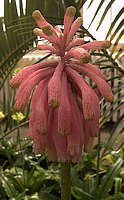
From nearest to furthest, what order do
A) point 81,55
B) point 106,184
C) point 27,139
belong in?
point 81,55
point 106,184
point 27,139

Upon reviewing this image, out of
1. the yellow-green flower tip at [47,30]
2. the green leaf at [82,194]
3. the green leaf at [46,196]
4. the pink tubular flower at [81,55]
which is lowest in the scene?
the green leaf at [46,196]

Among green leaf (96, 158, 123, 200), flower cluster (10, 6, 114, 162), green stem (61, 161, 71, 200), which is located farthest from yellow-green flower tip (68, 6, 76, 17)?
green leaf (96, 158, 123, 200)

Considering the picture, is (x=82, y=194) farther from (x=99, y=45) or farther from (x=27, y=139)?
(x=99, y=45)

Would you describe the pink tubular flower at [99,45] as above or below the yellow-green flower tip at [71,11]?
below

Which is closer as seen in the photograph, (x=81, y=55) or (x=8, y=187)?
(x=81, y=55)

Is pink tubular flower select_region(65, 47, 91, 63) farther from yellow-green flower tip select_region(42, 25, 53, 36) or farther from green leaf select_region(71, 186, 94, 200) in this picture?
green leaf select_region(71, 186, 94, 200)

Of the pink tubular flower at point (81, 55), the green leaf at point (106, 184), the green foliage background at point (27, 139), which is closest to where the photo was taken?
the pink tubular flower at point (81, 55)

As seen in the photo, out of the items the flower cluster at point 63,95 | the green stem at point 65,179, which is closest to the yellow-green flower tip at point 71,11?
the flower cluster at point 63,95

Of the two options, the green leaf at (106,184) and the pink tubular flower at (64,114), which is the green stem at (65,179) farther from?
the green leaf at (106,184)

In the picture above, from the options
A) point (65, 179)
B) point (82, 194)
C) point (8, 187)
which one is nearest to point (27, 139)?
point (8, 187)
